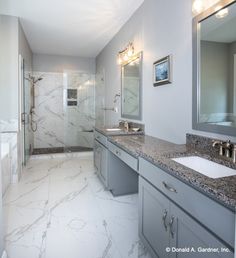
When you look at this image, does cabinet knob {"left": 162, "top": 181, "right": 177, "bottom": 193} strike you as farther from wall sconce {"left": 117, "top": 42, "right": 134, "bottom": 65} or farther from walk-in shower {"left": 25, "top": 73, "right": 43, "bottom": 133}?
walk-in shower {"left": 25, "top": 73, "right": 43, "bottom": 133}

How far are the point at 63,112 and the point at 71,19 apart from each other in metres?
2.81

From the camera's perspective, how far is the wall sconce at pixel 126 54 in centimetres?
324

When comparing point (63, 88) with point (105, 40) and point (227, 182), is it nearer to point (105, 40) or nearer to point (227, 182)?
point (105, 40)

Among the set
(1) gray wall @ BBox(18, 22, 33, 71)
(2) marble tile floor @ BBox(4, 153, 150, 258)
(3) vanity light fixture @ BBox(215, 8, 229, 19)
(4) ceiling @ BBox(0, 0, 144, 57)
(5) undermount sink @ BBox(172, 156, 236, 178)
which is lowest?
(2) marble tile floor @ BBox(4, 153, 150, 258)

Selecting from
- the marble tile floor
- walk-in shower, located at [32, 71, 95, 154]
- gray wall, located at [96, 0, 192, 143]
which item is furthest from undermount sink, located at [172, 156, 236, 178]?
walk-in shower, located at [32, 71, 95, 154]

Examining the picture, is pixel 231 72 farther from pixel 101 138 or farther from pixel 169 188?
pixel 101 138

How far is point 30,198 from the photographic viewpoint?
276 centimetres

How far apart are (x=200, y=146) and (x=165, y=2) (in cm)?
155

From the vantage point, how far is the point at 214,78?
5.70ft

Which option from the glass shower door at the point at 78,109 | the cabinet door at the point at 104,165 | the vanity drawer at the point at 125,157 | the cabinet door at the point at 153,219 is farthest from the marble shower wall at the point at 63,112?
the cabinet door at the point at 153,219

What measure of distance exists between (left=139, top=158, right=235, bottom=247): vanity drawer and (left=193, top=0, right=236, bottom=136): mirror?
0.61 m

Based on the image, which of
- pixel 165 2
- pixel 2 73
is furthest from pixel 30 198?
pixel 165 2

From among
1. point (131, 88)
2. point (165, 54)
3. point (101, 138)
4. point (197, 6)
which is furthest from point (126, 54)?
point (197, 6)

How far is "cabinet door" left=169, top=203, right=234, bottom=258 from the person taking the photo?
932mm
